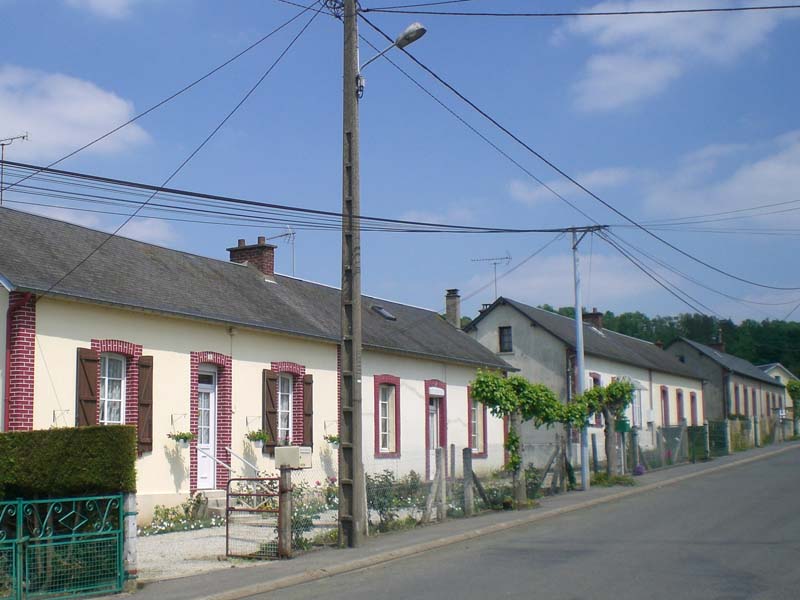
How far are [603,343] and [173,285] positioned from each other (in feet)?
83.8

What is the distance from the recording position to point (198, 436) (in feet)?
61.6

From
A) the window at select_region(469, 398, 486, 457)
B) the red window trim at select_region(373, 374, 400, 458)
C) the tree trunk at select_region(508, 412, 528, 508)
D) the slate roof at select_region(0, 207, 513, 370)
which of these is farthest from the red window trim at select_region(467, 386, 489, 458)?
the tree trunk at select_region(508, 412, 528, 508)

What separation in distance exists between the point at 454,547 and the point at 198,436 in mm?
6679

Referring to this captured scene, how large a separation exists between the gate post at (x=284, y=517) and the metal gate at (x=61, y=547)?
117 inches

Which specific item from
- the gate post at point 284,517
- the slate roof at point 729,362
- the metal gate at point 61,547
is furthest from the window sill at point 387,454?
the slate roof at point 729,362

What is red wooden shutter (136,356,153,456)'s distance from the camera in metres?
17.1

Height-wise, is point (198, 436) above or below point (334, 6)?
below

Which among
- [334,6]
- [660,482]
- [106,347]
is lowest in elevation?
[660,482]

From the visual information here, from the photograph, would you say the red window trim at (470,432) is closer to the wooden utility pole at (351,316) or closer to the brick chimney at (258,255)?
the brick chimney at (258,255)

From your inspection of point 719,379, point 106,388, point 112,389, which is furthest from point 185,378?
point 719,379

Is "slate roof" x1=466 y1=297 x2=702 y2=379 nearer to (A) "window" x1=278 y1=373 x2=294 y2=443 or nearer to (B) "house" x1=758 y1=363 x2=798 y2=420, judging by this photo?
(A) "window" x1=278 y1=373 x2=294 y2=443

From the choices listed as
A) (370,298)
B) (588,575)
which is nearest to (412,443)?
(370,298)

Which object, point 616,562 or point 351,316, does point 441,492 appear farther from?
point 616,562

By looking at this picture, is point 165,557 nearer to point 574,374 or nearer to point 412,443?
point 412,443
